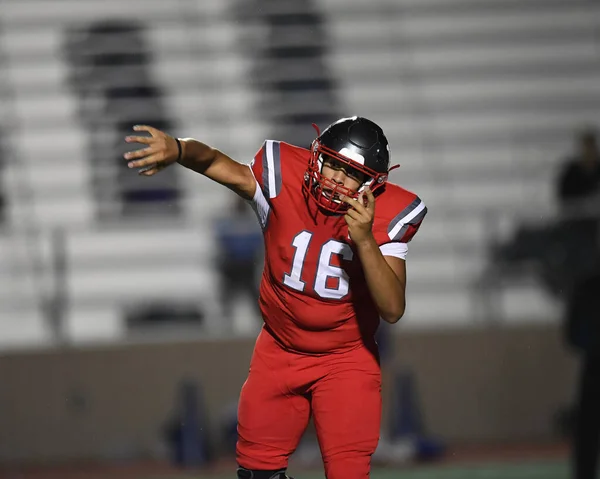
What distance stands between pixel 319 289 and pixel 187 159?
27.8 inches

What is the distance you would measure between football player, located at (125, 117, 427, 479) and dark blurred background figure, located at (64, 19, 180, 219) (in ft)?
18.6

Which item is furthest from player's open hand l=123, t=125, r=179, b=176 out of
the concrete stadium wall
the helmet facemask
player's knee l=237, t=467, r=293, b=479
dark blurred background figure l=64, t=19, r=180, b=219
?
dark blurred background figure l=64, t=19, r=180, b=219

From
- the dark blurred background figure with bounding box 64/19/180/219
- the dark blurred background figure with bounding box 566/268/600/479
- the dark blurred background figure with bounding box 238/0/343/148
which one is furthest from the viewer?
the dark blurred background figure with bounding box 238/0/343/148

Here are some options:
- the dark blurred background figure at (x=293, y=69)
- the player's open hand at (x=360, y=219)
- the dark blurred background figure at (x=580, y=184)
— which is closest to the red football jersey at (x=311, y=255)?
the player's open hand at (x=360, y=219)

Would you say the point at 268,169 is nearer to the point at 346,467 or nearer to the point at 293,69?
the point at 346,467

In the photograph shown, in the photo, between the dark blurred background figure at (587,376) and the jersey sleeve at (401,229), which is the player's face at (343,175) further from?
the dark blurred background figure at (587,376)

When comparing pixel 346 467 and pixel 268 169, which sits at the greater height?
pixel 268 169

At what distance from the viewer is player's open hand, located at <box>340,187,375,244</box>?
12.5ft

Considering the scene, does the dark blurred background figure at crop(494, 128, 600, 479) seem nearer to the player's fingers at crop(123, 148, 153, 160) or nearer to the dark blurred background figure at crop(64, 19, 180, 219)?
the dark blurred background figure at crop(64, 19, 180, 219)

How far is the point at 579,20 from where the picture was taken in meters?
10.7

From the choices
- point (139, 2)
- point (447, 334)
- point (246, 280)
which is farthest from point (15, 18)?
point (447, 334)

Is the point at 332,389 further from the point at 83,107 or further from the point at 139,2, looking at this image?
the point at 139,2

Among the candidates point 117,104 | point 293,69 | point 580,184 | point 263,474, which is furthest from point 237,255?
point 263,474

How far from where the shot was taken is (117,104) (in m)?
10.3
